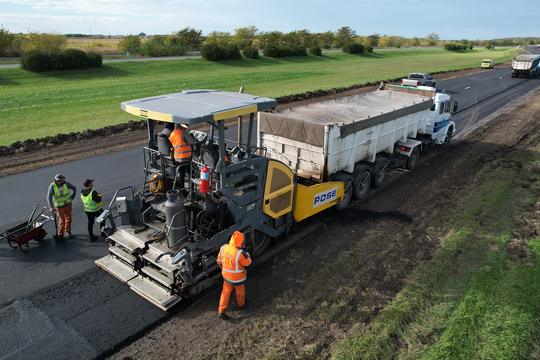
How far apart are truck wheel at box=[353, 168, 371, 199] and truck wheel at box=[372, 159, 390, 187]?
27 cm

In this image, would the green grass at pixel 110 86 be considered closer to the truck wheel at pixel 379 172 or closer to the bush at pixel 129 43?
the bush at pixel 129 43

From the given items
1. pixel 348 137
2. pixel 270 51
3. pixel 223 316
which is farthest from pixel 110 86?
pixel 270 51

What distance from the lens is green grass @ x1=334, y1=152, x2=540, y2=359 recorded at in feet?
17.2

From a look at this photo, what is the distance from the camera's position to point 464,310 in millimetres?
5980

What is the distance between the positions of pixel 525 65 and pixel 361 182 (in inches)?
1560

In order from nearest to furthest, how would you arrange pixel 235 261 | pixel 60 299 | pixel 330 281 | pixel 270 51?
pixel 235 261 → pixel 60 299 → pixel 330 281 → pixel 270 51

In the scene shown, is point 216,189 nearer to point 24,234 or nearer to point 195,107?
point 195,107

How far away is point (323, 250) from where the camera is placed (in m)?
7.89

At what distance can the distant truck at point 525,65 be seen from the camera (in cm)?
3819

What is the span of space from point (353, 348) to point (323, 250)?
2.83 metres

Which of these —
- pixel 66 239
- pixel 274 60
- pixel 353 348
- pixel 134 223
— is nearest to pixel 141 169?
pixel 66 239

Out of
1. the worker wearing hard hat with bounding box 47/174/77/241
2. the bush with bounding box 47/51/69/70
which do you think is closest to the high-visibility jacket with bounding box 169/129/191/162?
the worker wearing hard hat with bounding box 47/174/77/241

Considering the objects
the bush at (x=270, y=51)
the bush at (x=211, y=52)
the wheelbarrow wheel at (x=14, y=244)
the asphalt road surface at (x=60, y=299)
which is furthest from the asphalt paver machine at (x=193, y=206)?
the bush at (x=270, y=51)

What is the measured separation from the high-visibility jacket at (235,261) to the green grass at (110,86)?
1415 cm
